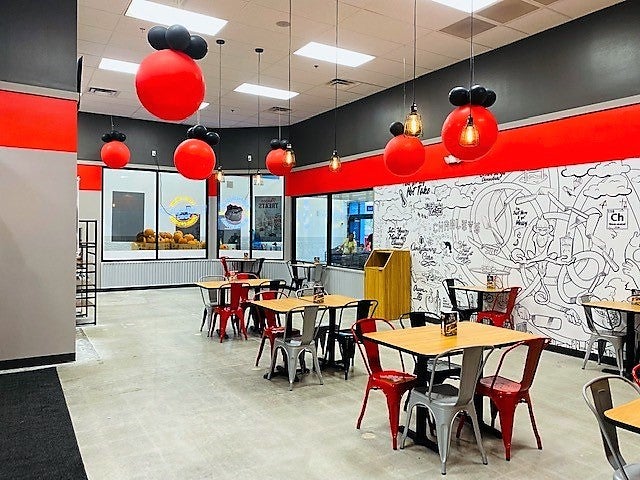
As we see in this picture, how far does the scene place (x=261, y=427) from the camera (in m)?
4.30

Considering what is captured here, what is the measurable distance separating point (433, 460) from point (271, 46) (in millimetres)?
6450

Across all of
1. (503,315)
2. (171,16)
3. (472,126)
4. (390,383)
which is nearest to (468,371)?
(390,383)

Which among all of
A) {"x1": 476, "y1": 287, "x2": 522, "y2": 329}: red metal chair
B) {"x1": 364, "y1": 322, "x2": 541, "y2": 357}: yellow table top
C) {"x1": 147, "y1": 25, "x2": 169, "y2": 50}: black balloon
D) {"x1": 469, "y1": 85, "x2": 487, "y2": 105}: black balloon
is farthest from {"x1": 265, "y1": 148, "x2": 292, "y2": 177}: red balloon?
{"x1": 476, "y1": 287, "x2": 522, "y2": 329}: red metal chair

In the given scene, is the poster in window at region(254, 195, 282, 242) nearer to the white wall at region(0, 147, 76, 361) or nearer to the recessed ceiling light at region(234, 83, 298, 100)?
the recessed ceiling light at region(234, 83, 298, 100)

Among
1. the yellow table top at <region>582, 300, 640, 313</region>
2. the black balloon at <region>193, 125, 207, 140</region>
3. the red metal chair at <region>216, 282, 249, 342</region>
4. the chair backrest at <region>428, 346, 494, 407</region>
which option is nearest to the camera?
the chair backrest at <region>428, 346, 494, 407</region>

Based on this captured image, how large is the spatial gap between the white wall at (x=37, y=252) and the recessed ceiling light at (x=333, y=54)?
3946 mm

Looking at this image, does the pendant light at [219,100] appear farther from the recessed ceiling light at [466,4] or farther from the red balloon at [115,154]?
the recessed ceiling light at [466,4]

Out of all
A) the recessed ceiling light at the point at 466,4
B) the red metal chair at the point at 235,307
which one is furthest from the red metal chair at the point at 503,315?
the recessed ceiling light at the point at 466,4

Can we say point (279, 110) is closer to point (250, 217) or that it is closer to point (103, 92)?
point (250, 217)

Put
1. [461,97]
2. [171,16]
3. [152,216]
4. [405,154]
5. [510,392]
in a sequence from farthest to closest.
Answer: [152,216]
[171,16]
[405,154]
[461,97]
[510,392]

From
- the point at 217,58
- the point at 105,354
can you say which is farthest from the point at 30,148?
the point at 217,58

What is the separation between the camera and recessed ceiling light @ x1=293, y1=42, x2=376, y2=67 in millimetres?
7848

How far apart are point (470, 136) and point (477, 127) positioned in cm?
17

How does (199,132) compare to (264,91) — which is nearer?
(199,132)
